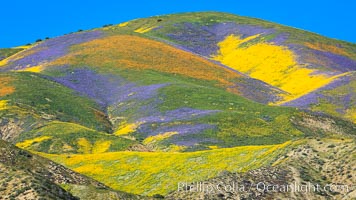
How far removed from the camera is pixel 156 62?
11469 cm

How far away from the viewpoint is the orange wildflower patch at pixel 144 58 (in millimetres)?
111375

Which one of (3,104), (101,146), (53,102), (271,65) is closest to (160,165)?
(101,146)

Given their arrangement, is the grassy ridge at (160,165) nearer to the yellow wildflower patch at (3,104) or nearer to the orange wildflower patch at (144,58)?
the yellow wildflower patch at (3,104)

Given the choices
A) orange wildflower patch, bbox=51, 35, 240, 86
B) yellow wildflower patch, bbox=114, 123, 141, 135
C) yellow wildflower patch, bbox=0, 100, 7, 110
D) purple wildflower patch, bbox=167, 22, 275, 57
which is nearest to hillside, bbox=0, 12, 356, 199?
orange wildflower patch, bbox=51, 35, 240, 86

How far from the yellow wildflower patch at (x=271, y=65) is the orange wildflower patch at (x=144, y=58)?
1168 cm

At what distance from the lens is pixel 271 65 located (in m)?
137

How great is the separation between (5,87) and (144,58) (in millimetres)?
32448

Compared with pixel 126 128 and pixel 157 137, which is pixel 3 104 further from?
pixel 157 137

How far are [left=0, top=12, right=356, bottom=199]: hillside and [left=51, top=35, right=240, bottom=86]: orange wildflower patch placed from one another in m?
0.24

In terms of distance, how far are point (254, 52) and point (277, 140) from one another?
269 feet

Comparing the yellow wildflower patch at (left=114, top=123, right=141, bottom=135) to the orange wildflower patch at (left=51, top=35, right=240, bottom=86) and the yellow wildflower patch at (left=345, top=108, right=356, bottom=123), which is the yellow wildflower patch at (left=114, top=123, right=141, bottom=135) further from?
the orange wildflower patch at (left=51, top=35, right=240, bottom=86)

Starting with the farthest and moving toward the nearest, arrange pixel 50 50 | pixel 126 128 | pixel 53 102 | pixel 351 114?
pixel 50 50 < pixel 351 114 < pixel 53 102 < pixel 126 128

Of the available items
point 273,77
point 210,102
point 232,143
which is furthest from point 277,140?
point 273,77

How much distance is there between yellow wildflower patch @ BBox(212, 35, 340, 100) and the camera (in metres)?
116
